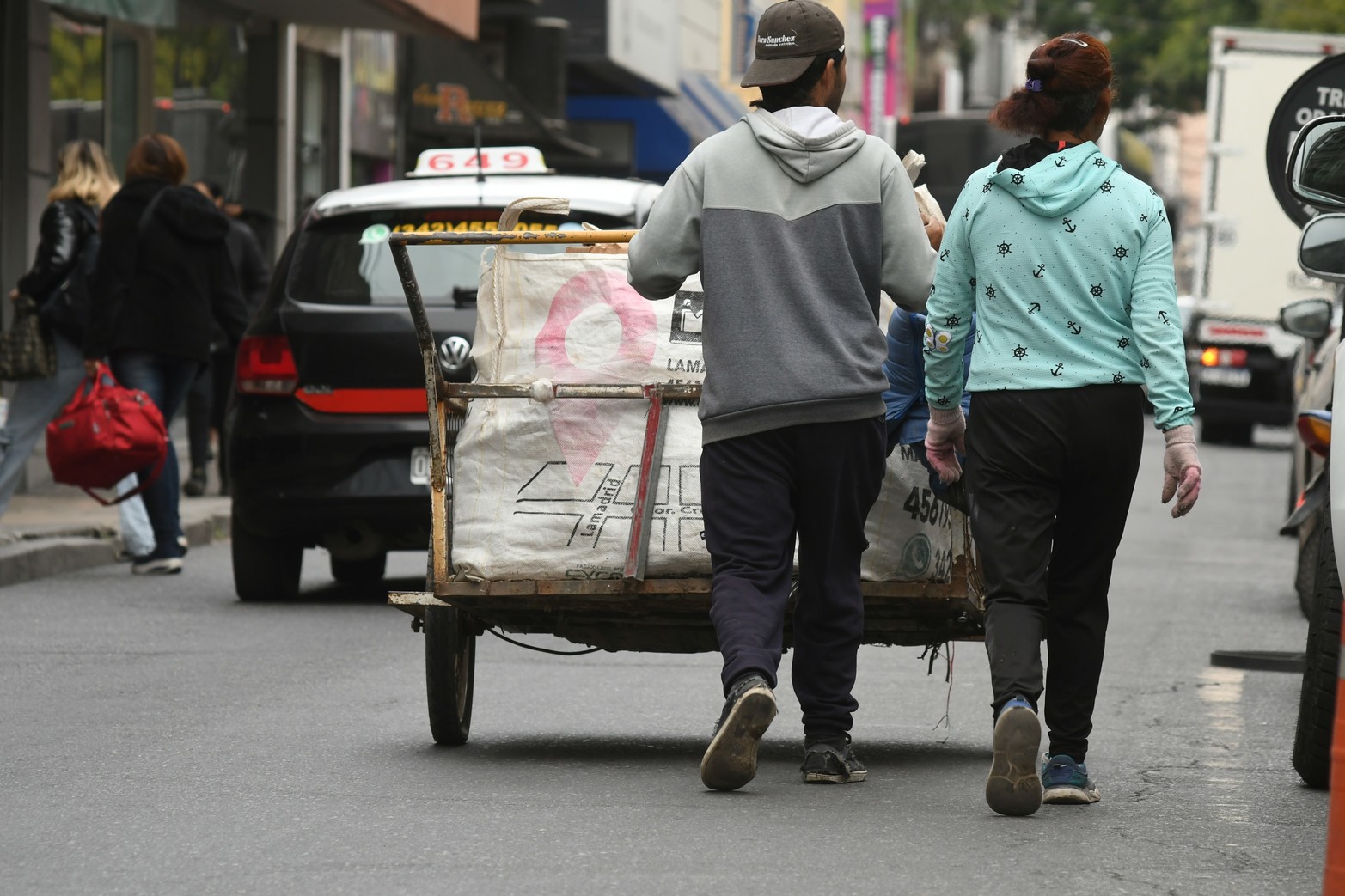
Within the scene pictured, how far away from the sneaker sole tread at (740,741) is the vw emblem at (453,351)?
4.15 metres

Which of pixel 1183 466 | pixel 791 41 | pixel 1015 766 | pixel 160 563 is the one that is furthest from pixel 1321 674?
pixel 160 563

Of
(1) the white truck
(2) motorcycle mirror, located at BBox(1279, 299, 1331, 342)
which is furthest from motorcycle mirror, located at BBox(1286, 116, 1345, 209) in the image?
(1) the white truck

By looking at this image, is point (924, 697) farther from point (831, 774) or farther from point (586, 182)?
point (586, 182)

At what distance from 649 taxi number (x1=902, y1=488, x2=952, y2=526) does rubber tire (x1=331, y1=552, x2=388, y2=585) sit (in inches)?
213

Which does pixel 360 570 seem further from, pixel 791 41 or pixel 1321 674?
pixel 1321 674

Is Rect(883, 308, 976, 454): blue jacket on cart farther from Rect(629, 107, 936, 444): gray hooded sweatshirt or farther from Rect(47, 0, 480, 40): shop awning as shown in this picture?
Rect(47, 0, 480, 40): shop awning

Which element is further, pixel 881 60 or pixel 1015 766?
pixel 881 60

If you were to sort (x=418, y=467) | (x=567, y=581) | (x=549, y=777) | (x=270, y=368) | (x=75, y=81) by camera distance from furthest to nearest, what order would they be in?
(x=75, y=81) → (x=270, y=368) → (x=418, y=467) → (x=567, y=581) → (x=549, y=777)

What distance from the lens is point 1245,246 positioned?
79.8 feet

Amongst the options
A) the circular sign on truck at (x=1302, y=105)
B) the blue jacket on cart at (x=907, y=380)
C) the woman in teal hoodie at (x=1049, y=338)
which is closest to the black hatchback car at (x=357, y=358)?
the circular sign on truck at (x=1302, y=105)

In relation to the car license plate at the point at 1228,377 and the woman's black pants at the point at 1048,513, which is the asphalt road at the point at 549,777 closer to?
the woman's black pants at the point at 1048,513

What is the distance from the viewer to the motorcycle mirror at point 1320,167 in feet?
18.2

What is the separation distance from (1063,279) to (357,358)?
15.4 ft

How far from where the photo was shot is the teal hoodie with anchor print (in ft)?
18.0
